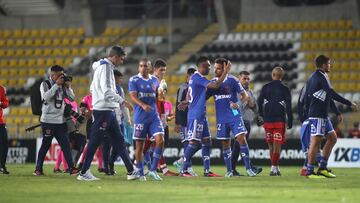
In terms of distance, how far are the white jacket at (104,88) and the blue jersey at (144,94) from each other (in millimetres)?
764

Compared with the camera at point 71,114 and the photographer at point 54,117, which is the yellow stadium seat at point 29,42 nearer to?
the camera at point 71,114

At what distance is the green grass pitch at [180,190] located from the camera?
1440cm

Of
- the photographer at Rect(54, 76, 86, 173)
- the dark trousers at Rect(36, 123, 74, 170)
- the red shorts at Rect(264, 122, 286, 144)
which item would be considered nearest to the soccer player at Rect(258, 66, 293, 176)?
the red shorts at Rect(264, 122, 286, 144)

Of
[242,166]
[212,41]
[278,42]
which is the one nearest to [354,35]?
[278,42]

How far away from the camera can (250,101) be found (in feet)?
72.0

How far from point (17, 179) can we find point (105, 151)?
269cm

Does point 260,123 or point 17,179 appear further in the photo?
point 260,123

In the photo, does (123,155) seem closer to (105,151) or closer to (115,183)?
(115,183)

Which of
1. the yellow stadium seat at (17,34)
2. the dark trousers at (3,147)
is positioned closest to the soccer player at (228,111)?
the dark trousers at (3,147)

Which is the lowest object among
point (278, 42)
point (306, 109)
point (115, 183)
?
point (115, 183)

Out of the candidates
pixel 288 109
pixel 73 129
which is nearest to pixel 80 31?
pixel 73 129

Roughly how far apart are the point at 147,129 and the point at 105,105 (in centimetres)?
116

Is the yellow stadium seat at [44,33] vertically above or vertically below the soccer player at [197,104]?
above

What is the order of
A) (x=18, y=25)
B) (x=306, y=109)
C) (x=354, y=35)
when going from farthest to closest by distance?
(x=18, y=25), (x=354, y=35), (x=306, y=109)
